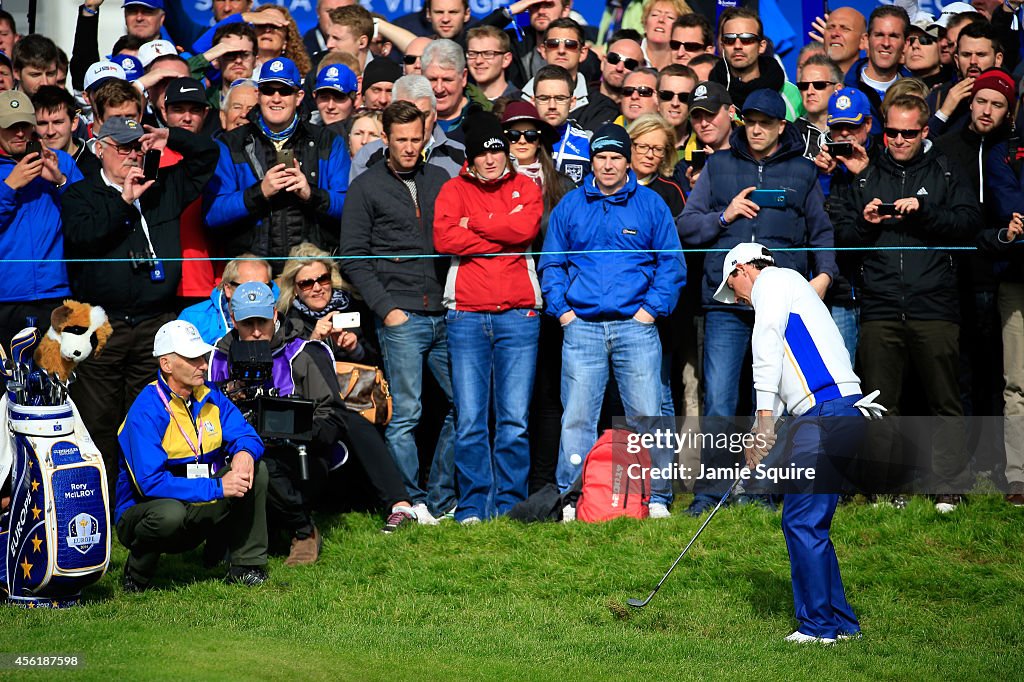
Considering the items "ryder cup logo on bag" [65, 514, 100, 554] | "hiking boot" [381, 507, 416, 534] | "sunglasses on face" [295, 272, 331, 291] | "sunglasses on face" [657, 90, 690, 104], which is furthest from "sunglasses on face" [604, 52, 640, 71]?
"ryder cup logo on bag" [65, 514, 100, 554]

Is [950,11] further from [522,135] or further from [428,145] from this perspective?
[428,145]

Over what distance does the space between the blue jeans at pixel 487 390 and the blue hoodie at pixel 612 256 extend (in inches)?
Result: 13.4

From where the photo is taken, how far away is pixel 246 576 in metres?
9.70

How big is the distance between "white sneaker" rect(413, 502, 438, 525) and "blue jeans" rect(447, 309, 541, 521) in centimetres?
19

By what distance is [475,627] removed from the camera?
8.90 m

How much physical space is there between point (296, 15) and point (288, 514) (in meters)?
6.70

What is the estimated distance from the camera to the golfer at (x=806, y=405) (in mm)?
8406

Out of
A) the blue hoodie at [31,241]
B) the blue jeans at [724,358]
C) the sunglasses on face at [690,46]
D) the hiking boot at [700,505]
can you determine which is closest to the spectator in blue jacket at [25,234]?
the blue hoodie at [31,241]

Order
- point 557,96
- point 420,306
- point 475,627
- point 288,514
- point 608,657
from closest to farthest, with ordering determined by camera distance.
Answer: point 608,657
point 475,627
point 288,514
point 420,306
point 557,96

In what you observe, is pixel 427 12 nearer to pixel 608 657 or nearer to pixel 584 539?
pixel 584 539

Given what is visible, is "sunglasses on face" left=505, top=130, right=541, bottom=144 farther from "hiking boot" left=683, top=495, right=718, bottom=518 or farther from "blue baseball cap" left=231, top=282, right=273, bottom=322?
"hiking boot" left=683, top=495, right=718, bottom=518

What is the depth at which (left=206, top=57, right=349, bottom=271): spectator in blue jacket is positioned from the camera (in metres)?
11.0

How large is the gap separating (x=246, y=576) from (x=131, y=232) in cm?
269

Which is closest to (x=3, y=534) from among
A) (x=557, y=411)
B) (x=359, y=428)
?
(x=359, y=428)
